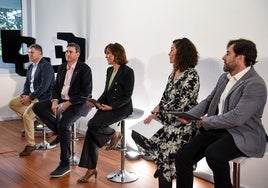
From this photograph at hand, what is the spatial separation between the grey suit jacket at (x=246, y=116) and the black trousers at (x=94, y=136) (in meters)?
1.04

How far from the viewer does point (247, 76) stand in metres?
2.30

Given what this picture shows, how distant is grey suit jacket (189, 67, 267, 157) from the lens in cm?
219

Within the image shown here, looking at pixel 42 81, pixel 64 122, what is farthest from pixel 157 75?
pixel 42 81

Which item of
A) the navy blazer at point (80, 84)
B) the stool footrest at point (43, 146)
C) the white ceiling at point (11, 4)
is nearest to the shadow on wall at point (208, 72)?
the navy blazer at point (80, 84)

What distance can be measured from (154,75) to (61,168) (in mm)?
1390

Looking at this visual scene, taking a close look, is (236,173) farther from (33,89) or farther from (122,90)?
(33,89)

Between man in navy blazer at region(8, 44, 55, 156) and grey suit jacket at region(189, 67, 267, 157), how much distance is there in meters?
2.40

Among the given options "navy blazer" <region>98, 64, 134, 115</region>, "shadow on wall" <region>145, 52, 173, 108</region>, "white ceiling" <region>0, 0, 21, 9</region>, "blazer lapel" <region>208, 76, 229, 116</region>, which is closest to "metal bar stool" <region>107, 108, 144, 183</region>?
"navy blazer" <region>98, 64, 134, 115</region>

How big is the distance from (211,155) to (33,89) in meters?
2.79

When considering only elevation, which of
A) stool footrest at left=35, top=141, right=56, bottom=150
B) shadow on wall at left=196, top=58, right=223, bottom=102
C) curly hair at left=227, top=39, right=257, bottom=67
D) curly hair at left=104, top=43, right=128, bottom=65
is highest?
curly hair at left=227, top=39, right=257, bottom=67

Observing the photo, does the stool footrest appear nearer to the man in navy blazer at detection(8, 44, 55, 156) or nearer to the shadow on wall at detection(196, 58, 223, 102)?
the man in navy blazer at detection(8, 44, 55, 156)

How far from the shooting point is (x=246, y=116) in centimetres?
219

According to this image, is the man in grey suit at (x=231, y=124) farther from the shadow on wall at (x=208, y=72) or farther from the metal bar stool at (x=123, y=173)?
the metal bar stool at (x=123, y=173)

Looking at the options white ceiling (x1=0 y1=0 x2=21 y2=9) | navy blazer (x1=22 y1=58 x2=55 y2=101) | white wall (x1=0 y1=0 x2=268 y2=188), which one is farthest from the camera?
white ceiling (x1=0 y1=0 x2=21 y2=9)
